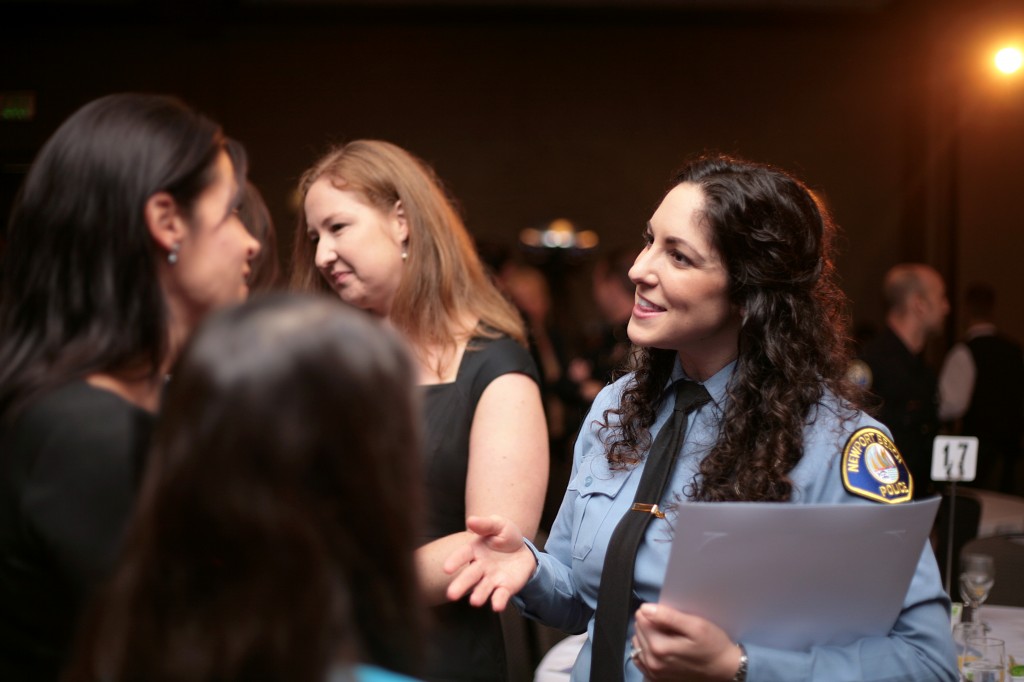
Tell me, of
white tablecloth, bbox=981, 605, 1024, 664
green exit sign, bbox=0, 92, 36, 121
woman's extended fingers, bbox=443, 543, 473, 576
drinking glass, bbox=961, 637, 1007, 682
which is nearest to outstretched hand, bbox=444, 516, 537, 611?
woman's extended fingers, bbox=443, 543, 473, 576

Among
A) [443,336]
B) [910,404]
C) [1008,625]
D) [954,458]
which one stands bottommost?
[1008,625]

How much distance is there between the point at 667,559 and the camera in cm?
151

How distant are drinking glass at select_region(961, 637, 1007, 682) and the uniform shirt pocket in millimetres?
766

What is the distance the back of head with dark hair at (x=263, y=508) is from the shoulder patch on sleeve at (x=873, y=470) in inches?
35.7

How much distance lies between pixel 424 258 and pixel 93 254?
116cm

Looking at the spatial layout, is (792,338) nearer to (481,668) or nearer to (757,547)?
(757,547)

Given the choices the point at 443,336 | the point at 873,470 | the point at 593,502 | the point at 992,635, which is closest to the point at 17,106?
the point at 443,336

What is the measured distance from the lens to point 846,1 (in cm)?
811

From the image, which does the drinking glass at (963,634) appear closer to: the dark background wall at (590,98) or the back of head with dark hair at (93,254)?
the back of head with dark hair at (93,254)

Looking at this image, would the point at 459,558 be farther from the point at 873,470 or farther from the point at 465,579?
the point at 873,470

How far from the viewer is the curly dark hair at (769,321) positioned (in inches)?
61.2

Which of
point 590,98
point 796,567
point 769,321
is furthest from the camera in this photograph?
point 590,98

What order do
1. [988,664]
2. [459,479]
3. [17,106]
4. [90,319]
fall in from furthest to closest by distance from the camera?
[17,106] < [459,479] < [988,664] < [90,319]

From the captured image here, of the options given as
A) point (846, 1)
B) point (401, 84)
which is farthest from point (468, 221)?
point (846, 1)
